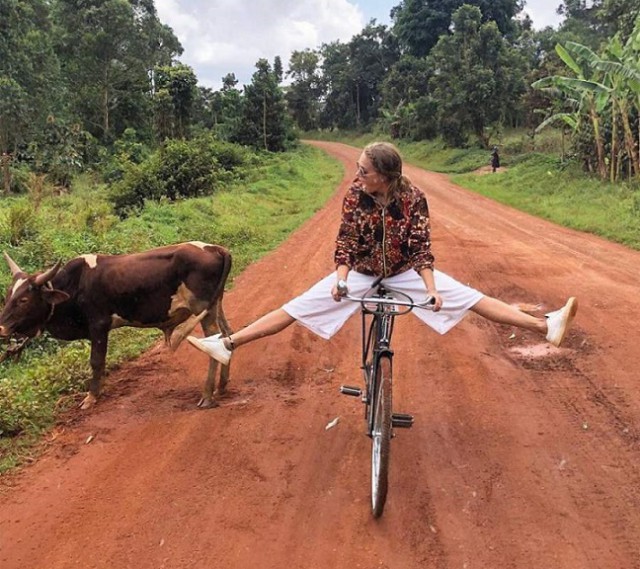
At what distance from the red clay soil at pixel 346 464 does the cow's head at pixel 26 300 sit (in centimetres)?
92

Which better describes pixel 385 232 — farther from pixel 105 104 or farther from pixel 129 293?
pixel 105 104

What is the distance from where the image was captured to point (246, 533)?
3.44 metres

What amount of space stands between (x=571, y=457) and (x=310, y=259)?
7165 millimetres

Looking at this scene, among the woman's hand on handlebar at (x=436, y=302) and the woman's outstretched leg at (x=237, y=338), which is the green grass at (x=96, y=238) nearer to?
the woman's outstretched leg at (x=237, y=338)

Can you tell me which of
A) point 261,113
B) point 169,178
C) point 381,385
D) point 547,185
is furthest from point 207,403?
point 261,113

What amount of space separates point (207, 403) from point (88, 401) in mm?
1075

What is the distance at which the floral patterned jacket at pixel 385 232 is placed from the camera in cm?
392

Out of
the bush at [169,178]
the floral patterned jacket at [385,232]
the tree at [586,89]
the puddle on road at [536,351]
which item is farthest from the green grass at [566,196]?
the bush at [169,178]

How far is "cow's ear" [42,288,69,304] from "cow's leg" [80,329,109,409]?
1.52 feet

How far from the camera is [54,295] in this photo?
515 centimetres

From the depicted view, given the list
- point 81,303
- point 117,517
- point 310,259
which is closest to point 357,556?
point 117,517

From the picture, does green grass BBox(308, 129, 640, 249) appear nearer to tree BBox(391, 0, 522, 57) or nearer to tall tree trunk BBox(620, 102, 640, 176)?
tall tree trunk BBox(620, 102, 640, 176)

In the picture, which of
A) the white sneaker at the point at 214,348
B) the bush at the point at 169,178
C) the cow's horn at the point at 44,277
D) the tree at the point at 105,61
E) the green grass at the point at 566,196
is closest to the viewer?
the white sneaker at the point at 214,348

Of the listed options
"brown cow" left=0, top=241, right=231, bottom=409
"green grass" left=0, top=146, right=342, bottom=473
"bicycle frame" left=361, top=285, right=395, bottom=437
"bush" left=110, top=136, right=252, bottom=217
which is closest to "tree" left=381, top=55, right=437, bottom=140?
"green grass" left=0, top=146, right=342, bottom=473
